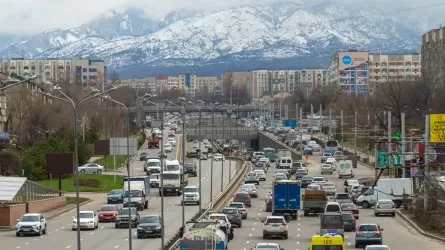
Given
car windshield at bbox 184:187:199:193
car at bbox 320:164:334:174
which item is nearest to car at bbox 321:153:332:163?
car at bbox 320:164:334:174

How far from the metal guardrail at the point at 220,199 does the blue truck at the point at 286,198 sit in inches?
150

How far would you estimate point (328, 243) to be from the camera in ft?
130

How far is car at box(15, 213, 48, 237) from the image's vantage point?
187ft

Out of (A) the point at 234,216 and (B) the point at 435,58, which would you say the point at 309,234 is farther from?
(B) the point at 435,58

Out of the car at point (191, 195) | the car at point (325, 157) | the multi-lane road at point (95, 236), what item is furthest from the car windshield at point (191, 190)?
the car at point (325, 157)

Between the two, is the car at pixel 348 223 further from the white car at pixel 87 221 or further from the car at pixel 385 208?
the white car at pixel 87 221

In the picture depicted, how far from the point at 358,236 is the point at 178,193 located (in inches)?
1598

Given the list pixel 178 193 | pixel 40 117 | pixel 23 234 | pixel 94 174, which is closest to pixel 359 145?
pixel 40 117

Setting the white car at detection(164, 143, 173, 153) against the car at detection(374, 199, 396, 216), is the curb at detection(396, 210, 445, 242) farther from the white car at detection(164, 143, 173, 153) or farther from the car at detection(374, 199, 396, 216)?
the white car at detection(164, 143, 173, 153)

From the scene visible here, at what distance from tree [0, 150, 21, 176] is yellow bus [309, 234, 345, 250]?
2013 inches

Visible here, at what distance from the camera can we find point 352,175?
4208 inches

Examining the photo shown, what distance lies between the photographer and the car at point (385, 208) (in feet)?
227

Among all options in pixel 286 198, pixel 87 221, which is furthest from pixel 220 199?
pixel 87 221

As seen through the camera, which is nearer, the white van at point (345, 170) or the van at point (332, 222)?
the van at point (332, 222)
